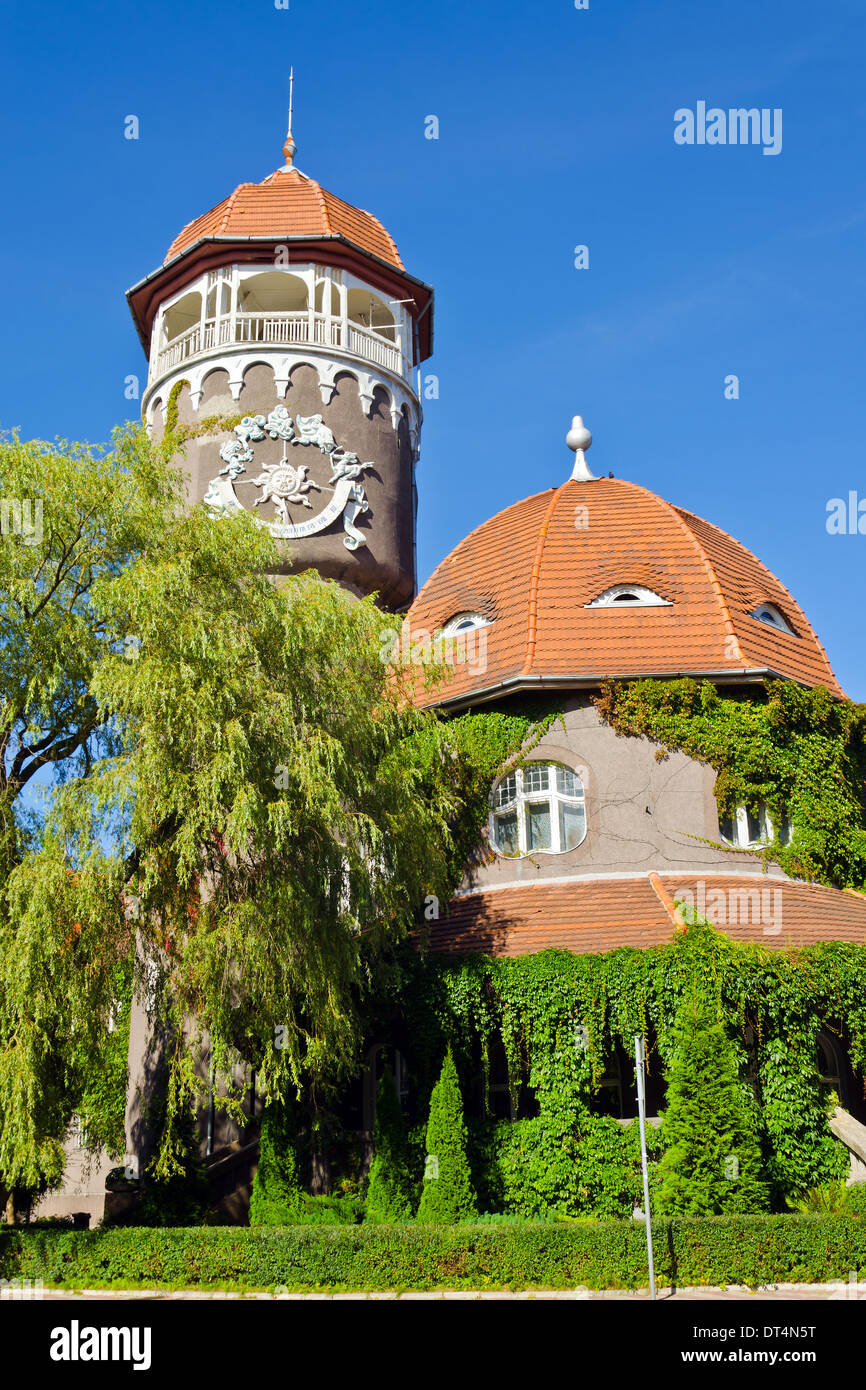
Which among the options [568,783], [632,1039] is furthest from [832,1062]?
[568,783]

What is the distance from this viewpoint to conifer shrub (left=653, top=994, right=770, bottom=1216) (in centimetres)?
1606

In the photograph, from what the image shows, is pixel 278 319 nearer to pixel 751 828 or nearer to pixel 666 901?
pixel 751 828

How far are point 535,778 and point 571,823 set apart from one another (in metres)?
1.06

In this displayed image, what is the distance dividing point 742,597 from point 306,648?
10154mm

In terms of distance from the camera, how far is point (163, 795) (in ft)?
50.0

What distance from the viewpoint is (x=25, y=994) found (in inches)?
557

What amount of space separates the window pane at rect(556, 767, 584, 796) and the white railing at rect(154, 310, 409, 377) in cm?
1254

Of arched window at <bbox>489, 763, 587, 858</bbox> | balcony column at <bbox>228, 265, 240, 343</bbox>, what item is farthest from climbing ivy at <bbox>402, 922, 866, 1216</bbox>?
balcony column at <bbox>228, 265, 240, 343</bbox>

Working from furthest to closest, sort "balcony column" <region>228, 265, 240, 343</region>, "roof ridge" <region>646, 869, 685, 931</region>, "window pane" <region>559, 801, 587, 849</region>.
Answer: "balcony column" <region>228, 265, 240, 343</region>
"window pane" <region>559, 801, 587, 849</region>
"roof ridge" <region>646, 869, 685, 931</region>

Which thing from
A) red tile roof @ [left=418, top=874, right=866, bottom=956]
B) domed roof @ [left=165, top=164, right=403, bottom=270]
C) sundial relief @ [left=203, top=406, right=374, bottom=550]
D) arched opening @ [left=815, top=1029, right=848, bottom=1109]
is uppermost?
domed roof @ [left=165, top=164, right=403, bottom=270]

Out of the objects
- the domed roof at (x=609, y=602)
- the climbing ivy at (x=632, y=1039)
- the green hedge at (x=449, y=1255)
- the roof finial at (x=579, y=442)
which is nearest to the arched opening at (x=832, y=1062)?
the climbing ivy at (x=632, y=1039)

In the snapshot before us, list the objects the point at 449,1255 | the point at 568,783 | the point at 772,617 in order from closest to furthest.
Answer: the point at 449,1255, the point at 568,783, the point at 772,617

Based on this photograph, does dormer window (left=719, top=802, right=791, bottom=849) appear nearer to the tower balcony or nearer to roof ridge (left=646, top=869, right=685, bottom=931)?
→ roof ridge (left=646, top=869, right=685, bottom=931)
